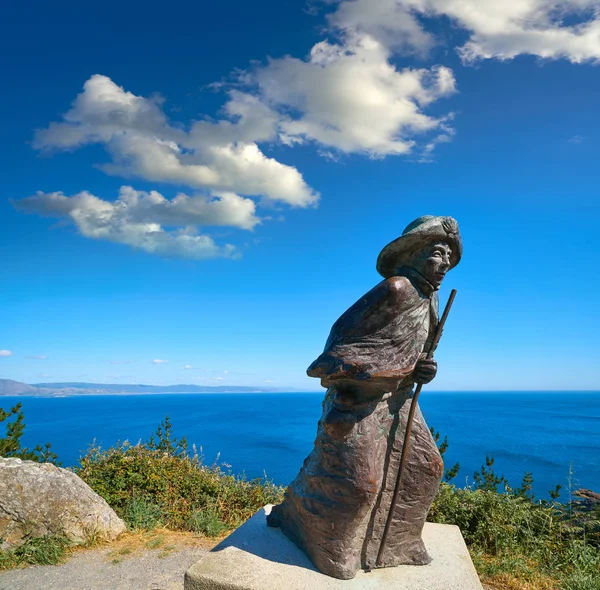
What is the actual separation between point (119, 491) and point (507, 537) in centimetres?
568

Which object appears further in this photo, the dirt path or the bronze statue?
the dirt path

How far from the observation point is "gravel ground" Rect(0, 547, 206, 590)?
198 inches

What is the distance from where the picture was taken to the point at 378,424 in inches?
143

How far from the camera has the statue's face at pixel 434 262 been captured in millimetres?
3643

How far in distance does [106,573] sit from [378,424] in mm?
3961

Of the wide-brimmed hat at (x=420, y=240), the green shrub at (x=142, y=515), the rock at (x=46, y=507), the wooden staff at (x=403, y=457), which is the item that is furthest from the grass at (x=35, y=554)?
the wide-brimmed hat at (x=420, y=240)

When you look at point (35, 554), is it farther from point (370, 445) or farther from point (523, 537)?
point (523, 537)

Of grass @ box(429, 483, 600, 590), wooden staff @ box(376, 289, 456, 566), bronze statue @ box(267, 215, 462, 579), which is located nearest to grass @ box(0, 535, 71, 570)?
bronze statue @ box(267, 215, 462, 579)

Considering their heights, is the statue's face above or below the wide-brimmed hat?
below

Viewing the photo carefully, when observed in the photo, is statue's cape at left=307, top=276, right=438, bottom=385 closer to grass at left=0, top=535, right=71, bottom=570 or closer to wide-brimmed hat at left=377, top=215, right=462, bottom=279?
wide-brimmed hat at left=377, top=215, right=462, bottom=279

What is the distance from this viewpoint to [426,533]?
4457 mm

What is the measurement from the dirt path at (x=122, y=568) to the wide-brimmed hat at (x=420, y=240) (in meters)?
4.27

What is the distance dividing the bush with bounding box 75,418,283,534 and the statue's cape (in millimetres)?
4477

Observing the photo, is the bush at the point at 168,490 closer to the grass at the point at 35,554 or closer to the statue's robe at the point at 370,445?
the grass at the point at 35,554
